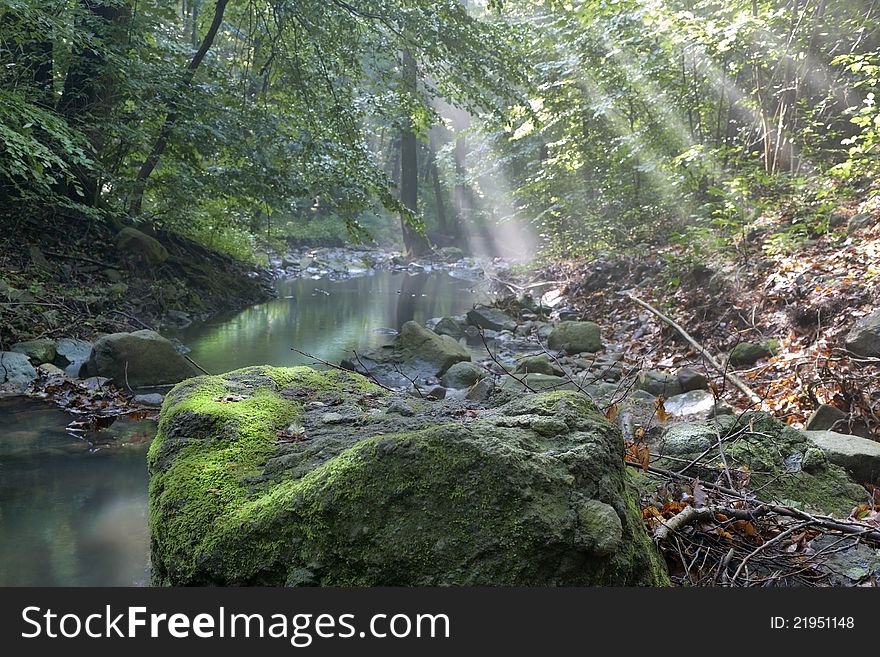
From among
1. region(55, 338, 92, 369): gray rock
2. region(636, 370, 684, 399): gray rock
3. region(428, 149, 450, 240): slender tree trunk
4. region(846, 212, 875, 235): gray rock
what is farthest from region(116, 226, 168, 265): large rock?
region(428, 149, 450, 240): slender tree trunk

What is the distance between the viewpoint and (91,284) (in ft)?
32.3

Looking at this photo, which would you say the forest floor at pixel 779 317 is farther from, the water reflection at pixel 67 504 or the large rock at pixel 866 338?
the water reflection at pixel 67 504

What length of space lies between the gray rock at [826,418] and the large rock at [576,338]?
14.0 feet

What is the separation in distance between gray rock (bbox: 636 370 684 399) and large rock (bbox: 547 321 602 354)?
215 centimetres

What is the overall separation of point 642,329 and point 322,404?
6.98 metres

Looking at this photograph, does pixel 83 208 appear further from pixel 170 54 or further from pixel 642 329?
pixel 642 329

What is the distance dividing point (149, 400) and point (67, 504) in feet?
7.01

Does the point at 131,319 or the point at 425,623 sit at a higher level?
the point at 131,319

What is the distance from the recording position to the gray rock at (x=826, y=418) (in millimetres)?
4746

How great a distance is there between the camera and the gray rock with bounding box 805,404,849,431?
187 inches

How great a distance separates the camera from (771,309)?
7.45 meters

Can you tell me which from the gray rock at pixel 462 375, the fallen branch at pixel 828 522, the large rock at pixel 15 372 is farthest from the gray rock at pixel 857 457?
the large rock at pixel 15 372

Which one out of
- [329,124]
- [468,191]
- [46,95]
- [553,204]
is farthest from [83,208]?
[468,191]

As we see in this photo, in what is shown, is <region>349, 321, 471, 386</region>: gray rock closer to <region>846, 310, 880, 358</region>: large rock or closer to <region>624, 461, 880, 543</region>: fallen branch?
<region>846, 310, 880, 358</region>: large rock
